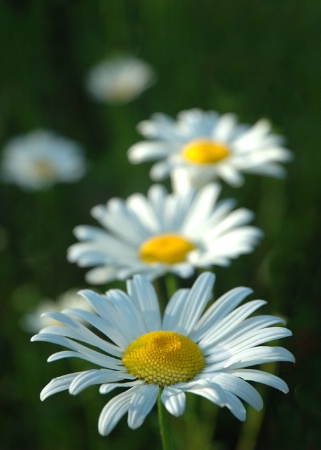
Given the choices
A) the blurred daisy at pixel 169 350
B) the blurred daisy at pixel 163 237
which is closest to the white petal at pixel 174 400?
the blurred daisy at pixel 169 350

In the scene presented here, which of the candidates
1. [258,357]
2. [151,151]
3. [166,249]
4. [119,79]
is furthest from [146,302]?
[119,79]

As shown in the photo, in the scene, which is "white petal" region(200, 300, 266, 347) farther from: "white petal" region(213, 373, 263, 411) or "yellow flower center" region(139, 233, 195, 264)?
"yellow flower center" region(139, 233, 195, 264)

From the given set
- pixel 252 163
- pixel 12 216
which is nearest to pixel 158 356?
pixel 252 163

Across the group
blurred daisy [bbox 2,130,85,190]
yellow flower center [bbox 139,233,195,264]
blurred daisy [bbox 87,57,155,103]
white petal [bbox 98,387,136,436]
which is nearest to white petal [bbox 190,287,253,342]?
white petal [bbox 98,387,136,436]

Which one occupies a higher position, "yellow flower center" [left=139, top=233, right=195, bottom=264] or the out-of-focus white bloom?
the out-of-focus white bloom

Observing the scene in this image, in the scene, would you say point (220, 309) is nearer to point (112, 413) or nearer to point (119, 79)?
point (112, 413)

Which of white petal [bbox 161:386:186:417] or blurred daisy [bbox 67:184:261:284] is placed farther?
blurred daisy [bbox 67:184:261:284]

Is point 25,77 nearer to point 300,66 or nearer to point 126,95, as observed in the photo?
point 126,95
